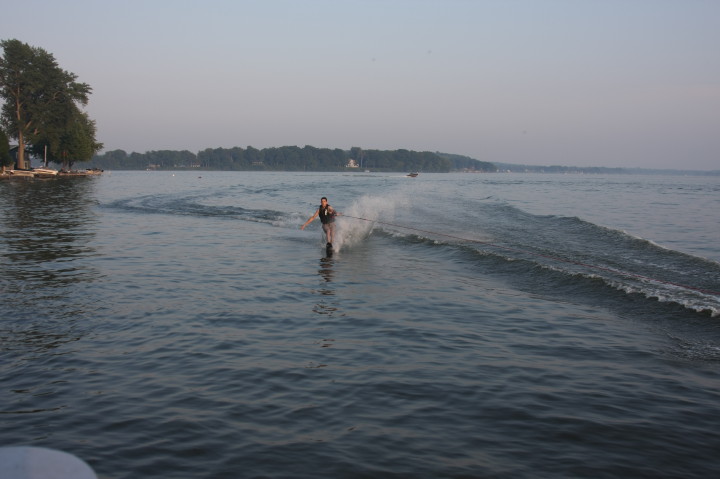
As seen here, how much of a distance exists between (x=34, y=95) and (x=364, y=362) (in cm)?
9423

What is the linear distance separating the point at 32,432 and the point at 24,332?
13.8 ft

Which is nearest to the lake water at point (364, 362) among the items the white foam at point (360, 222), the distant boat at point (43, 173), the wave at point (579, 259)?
the wave at point (579, 259)

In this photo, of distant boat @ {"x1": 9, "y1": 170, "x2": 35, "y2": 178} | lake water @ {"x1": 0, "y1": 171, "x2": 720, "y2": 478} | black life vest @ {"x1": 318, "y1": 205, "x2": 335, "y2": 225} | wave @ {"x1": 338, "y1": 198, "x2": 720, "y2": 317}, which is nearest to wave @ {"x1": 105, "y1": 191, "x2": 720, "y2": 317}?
wave @ {"x1": 338, "y1": 198, "x2": 720, "y2": 317}

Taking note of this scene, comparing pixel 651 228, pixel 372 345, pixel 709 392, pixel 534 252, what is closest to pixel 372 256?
pixel 534 252

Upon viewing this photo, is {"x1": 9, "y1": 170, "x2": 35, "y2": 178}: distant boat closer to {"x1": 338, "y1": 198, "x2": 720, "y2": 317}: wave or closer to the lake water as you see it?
the lake water

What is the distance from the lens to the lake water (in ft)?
18.6

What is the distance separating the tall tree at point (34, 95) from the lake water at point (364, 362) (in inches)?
2999

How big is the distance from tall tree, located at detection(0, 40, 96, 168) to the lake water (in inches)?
2999

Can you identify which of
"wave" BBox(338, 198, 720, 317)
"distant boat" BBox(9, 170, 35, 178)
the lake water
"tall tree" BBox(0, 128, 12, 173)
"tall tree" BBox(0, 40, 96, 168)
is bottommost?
the lake water

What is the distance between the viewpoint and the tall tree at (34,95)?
8156 cm

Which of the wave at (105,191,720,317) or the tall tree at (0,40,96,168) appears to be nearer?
the wave at (105,191,720,317)

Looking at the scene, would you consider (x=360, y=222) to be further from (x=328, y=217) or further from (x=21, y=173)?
(x=21, y=173)

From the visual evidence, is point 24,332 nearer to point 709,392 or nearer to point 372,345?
point 372,345

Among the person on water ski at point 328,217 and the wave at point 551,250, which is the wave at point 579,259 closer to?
the wave at point 551,250
